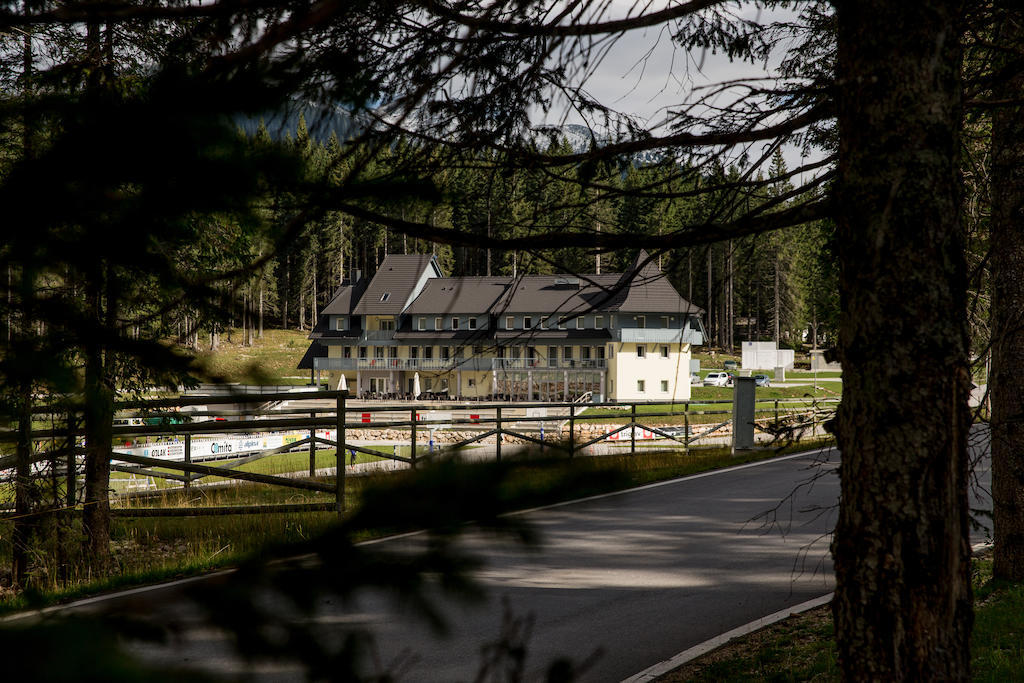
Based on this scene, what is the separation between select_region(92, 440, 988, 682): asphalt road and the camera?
5551 millimetres

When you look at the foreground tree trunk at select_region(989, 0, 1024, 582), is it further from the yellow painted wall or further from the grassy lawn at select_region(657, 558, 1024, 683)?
the yellow painted wall

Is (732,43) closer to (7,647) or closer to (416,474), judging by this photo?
(416,474)

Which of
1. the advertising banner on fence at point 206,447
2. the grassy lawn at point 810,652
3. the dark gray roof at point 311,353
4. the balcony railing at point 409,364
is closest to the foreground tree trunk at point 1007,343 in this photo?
the grassy lawn at point 810,652

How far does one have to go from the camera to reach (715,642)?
599cm

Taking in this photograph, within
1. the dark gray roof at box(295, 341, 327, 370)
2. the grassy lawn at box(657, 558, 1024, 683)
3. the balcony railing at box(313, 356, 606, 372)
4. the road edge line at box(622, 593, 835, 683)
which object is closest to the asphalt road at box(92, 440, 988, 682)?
the road edge line at box(622, 593, 835, 683)

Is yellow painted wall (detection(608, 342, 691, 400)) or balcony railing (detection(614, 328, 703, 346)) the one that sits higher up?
balcony railing (detection(614, 328, 703, 346))

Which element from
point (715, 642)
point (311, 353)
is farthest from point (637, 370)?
point (715, 642)

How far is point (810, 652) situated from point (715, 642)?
71 centimetres

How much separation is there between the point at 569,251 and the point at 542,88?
0.87 m

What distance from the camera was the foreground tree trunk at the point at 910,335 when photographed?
265 cm

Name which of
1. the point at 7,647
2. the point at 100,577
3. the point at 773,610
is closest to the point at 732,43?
the point at 773,610

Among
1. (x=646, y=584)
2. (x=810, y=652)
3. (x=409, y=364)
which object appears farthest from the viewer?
(x=409, y=364)

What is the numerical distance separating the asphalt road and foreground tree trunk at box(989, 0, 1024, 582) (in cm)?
36

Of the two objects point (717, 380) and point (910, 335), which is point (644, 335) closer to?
point (717, 380)
